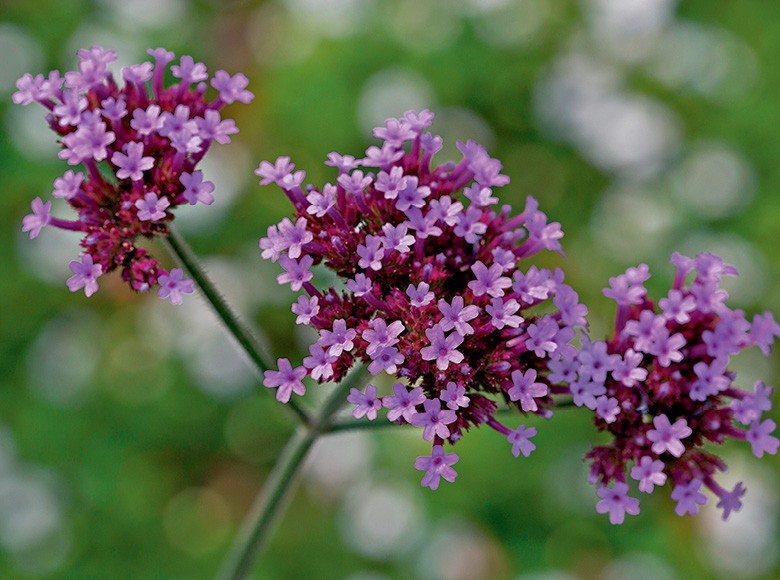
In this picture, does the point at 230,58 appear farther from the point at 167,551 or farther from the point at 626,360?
the point at 626,360

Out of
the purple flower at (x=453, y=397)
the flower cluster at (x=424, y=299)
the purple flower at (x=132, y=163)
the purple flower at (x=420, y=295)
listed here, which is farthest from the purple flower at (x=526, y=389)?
the purple flower at (x=132, y=163)

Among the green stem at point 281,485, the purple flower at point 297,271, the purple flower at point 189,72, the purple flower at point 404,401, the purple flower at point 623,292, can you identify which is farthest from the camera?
the green stem at point 281,485

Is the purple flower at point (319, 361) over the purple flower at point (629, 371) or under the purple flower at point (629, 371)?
under

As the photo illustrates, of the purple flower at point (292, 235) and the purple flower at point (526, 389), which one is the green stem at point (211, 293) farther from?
the purple flower at point (526, 389)

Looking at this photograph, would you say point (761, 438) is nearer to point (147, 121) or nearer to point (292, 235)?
point (292, 235)

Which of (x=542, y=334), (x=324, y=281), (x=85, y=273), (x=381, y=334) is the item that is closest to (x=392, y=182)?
(x=381, y=334)
